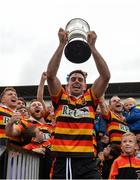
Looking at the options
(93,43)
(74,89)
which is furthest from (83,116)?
(93,43)

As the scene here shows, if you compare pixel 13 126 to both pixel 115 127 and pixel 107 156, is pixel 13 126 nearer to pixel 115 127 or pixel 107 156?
pixel 107 156

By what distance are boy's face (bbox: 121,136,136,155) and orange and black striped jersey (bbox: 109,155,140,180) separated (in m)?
0.08

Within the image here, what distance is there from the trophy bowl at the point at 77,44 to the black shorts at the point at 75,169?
1.34m

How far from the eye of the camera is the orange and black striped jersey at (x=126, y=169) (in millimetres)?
5168

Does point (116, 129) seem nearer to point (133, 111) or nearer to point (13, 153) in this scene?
point (133, 111)

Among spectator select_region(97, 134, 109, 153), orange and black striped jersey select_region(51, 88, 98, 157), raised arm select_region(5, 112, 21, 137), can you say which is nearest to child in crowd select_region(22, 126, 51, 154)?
raised arm select_region(5, 112, 21, 137)

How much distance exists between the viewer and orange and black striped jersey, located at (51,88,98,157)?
14.2 ft

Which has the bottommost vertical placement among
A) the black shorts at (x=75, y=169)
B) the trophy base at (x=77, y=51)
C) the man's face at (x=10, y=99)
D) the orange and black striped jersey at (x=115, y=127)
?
the black shorts at (x=75, y=169)

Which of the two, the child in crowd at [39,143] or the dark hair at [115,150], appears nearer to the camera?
the child in crowd at [39,143]

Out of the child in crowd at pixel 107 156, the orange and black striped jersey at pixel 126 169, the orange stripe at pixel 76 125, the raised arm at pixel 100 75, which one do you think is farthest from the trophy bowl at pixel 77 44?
the child in crowd at pixel 107 156

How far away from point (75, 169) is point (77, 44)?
1.50 metres

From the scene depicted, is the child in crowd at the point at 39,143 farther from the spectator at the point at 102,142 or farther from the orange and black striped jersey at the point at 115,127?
the orange and black striped jersey at the point at 115,127

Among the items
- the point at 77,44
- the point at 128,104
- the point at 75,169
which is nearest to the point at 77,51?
the point at 77,44

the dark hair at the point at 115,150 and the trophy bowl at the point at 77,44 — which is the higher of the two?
the trophy bowl at the point at 77,44
